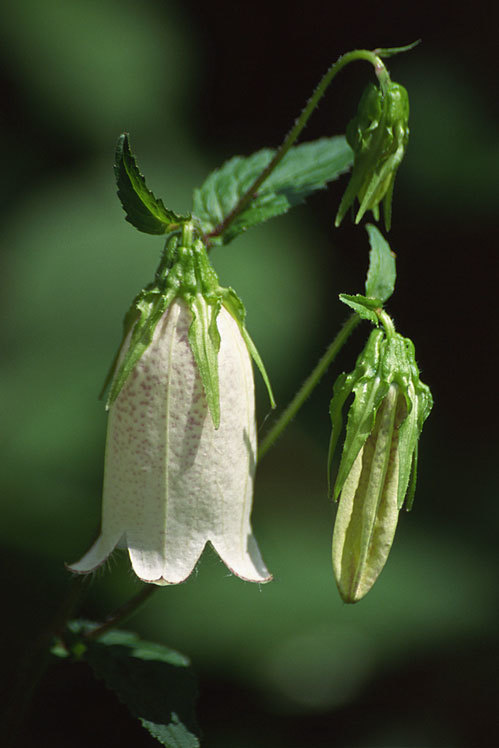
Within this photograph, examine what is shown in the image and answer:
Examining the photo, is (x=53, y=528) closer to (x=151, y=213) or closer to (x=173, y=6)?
(x=151, y=213)

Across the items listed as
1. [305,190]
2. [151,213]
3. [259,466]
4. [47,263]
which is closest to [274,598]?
[259,466]

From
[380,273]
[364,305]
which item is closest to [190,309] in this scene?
[364,305]

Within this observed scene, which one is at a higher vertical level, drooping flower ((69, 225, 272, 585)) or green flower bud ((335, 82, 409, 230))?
green flower bud ((335, 82, 409, 230))

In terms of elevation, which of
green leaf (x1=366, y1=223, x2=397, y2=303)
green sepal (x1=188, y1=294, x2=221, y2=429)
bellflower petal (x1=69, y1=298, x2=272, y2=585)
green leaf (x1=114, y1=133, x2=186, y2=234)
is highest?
green leaf (x1=366, y1=223, x2=397, y2=303)

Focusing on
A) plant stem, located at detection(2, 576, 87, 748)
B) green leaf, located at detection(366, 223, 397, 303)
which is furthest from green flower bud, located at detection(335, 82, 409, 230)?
plant stem, located at detection(2, 576, 87, 748)

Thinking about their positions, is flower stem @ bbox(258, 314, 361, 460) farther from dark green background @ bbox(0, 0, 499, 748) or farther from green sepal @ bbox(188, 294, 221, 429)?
dark green background @ bbox(0, 0, 499, 748)

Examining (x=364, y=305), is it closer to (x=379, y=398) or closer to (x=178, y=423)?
(x=379, y=398)

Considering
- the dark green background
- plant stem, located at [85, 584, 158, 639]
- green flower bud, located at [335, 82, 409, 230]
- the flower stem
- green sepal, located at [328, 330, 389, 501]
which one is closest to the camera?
green sepal, located at [328, 330, 389, 501]
